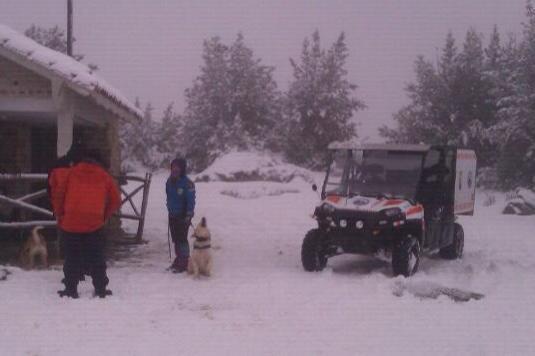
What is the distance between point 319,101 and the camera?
158ft

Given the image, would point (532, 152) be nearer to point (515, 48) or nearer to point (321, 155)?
point (515, 48)

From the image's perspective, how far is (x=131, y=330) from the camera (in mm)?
6227

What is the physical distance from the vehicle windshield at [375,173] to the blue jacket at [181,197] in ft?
7.48

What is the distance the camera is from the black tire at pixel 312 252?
32.4 feet

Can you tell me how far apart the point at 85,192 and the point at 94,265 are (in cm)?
86

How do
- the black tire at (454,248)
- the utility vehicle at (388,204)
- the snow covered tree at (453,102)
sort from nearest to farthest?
the utility vehicle at (388,204) → the black tire at (454,248) → the snow covered tree at (453,102)

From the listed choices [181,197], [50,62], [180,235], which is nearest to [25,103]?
[50,62]

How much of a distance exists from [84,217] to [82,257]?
0.49 meters

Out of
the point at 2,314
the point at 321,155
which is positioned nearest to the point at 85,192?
the point at 2,314

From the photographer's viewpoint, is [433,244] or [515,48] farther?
[515,48]

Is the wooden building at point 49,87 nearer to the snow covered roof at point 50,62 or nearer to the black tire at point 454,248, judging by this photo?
the snow covered roof at point 50,62

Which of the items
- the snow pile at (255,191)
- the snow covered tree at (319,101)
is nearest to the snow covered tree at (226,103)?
the snow covered tree at (319,101)

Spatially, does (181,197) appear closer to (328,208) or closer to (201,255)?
(201,255)

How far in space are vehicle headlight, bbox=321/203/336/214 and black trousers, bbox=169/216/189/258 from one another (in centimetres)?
209
